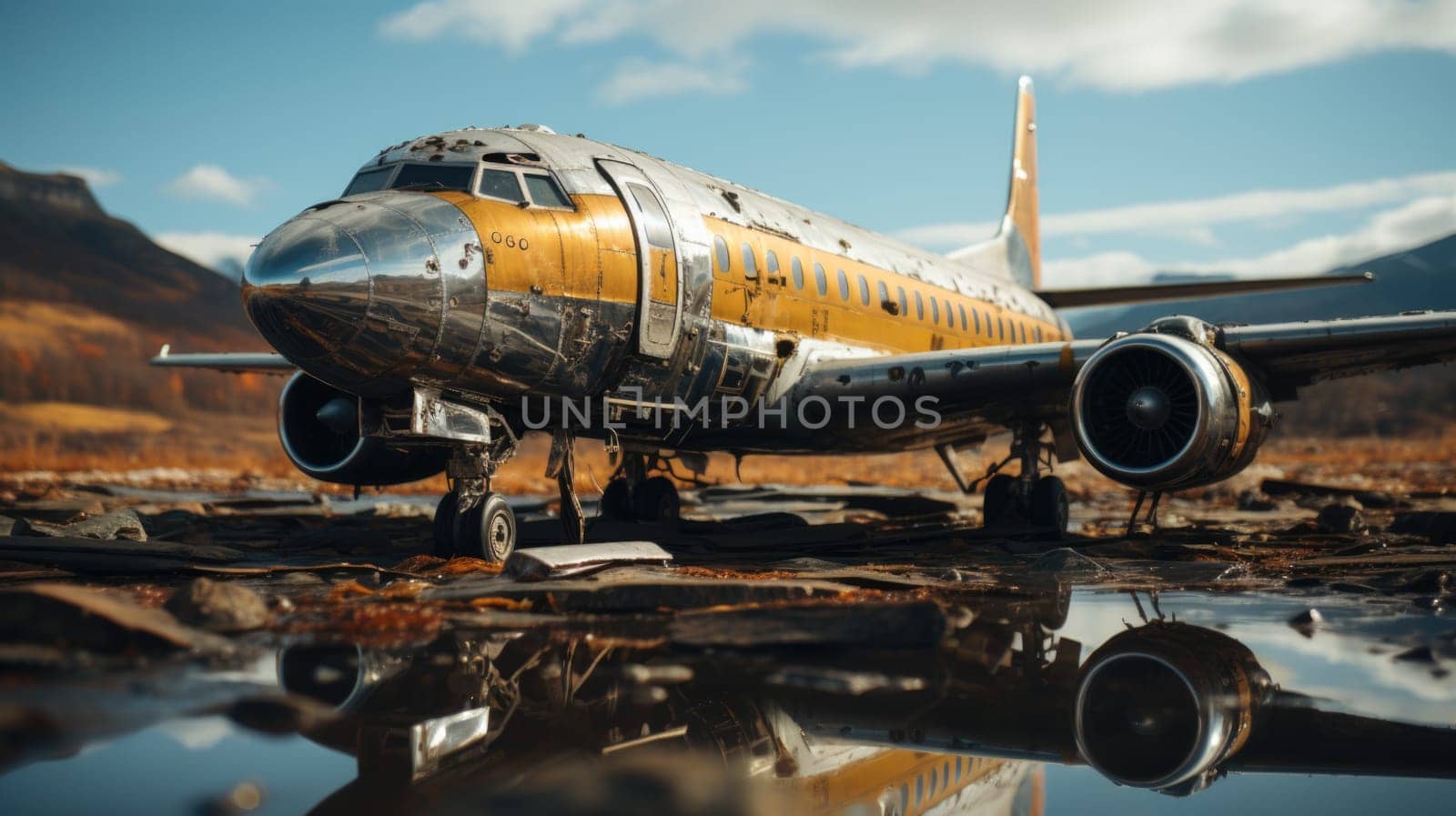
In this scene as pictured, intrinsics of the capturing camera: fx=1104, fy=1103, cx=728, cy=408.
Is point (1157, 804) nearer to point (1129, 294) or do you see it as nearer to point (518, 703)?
point (518, 703)

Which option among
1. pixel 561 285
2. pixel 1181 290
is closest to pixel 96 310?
pixel 1181 290

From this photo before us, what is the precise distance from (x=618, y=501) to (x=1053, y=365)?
6.38 metres

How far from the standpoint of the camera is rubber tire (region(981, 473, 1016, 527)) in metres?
15.0

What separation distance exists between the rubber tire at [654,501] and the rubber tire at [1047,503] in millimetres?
4881

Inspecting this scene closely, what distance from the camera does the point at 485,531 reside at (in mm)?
9195

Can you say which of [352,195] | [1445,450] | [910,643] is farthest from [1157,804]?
[1445,450]

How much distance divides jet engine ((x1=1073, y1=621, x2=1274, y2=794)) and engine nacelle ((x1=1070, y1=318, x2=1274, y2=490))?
523 centimetres

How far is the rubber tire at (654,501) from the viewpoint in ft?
50.4

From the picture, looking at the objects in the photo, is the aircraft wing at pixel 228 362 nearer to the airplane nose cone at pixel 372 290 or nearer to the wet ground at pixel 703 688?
the wet ground at pixel 703 688

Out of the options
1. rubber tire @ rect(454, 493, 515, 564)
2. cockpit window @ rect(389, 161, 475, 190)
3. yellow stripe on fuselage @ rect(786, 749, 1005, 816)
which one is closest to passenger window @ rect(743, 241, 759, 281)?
cockpit window @ rect(389, 161, 475, 190)

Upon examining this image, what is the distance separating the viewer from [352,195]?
9594 millimetres

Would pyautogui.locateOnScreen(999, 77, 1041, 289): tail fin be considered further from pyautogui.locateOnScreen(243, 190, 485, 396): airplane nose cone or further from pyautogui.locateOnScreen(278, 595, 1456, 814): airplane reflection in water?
pyautogui.locateOnScreen(278, 595, 1456, 814): airplane reflection in water

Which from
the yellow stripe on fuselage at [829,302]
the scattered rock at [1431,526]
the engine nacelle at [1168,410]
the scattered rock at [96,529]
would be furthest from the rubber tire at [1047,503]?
the scattered rock at [96,529]

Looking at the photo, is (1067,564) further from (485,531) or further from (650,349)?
(485,531)
